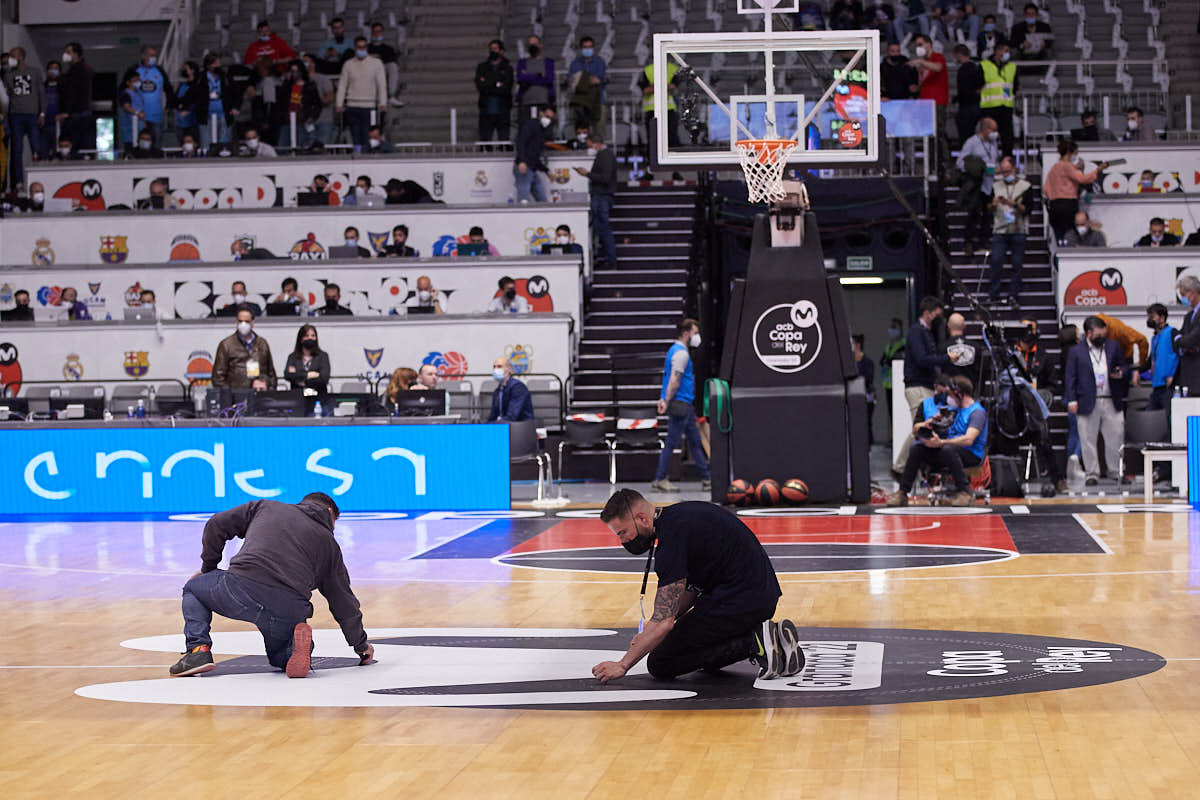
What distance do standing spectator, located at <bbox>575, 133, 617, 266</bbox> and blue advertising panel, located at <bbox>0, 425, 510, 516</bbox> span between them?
8.37 meters

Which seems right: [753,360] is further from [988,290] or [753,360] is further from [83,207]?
[83,207]

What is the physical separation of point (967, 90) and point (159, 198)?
1347 cm

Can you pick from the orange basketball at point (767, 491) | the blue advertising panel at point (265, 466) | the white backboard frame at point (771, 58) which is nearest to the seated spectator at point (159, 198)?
the blue advertising panel at point (265, 466)

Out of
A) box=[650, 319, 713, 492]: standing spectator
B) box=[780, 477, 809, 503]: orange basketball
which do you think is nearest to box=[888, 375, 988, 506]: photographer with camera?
box=[780, 477, 809, 503]: orange basketball

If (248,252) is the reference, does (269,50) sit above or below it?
above

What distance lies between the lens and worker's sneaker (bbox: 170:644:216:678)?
27.5ft

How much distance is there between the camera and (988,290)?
24250 millimetres

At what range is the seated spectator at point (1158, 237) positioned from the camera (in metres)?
23.5

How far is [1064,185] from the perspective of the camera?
23.9 m

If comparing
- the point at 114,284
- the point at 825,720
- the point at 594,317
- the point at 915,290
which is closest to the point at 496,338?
the point at 594,317

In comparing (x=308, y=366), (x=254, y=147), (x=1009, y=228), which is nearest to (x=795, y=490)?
(x=308, y=366)

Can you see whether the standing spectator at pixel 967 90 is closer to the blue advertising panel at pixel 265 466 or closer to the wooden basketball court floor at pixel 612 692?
the blue advertising panel at pixel 265 466

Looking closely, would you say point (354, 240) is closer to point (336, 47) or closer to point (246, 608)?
point (336, 47)

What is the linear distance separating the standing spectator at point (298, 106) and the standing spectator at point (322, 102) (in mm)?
80
